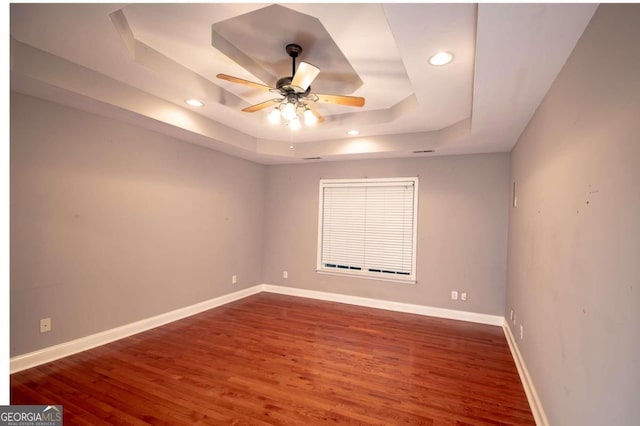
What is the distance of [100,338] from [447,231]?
457 centimetres

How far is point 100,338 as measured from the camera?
3.21 m

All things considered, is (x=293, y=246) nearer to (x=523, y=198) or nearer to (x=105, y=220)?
(x=105, y=220)

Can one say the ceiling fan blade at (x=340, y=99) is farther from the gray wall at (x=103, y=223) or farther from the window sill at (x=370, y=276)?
the window sill at (x=370, y=276)

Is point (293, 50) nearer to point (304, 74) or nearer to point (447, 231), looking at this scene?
point (304, 74)

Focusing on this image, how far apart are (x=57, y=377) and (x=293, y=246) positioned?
11.7 feet

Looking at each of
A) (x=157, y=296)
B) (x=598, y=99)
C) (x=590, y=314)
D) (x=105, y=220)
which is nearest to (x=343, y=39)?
(x=598, y=99)

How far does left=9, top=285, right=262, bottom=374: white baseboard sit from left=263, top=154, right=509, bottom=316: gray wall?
186cm

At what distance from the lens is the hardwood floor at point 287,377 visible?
2.19 metres

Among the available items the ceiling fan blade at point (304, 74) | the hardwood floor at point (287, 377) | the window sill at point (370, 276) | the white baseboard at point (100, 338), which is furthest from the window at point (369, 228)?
the ceiling fan blade at point (304, 74)

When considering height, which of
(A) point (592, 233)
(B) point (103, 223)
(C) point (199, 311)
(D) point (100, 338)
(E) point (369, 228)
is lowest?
(C) point (199, 311)

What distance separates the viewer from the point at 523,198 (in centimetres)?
307

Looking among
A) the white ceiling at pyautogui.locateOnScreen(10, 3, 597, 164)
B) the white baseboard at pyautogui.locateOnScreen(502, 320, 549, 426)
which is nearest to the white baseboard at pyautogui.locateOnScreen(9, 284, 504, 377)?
the white baseboard at pyautogui.locateOnScreen(502, 320, 549, 426)

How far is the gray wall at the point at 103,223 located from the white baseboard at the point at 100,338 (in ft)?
0.23

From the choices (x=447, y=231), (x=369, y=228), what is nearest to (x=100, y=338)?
(x=369, y=228)
